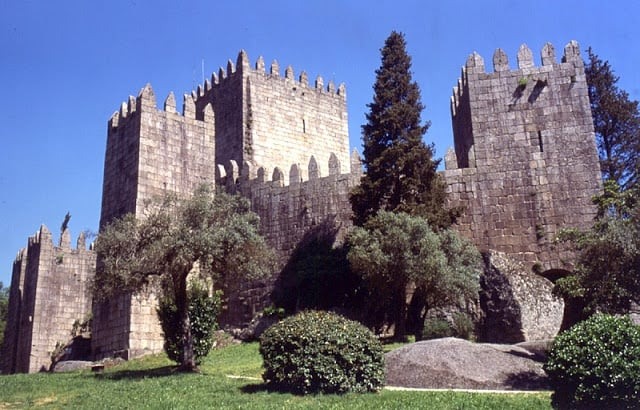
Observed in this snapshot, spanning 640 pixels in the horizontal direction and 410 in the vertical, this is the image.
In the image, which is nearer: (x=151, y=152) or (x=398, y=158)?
(x=398, y=158)

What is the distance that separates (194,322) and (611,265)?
10580 mm

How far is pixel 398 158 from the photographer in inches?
969

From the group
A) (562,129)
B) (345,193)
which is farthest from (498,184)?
(345,193)

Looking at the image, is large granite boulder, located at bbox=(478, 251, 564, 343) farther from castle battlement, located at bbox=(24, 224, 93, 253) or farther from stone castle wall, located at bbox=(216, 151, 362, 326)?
castle battlement, located at bbox=(24, 224, 93, 253)

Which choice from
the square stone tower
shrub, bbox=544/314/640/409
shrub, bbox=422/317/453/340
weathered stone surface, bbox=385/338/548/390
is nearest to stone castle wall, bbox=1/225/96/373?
the square stone tower

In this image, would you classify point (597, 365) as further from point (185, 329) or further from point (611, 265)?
point (185, 329)

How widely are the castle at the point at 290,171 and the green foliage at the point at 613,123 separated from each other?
209 inches

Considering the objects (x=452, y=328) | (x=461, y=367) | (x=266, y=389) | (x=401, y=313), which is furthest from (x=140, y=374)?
(x=452, y=328)

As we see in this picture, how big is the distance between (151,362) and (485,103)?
15.0 meters

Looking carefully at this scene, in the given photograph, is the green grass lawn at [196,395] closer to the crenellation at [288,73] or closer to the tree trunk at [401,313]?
the tree trunk at [401,313]

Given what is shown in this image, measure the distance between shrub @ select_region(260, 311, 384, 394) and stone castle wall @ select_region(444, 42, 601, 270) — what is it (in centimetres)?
1186

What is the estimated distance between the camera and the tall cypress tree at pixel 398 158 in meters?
24.3

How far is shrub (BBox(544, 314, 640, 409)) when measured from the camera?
11.3 m

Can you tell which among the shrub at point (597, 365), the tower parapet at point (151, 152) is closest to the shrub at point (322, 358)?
the shrub at point (597, 365)
